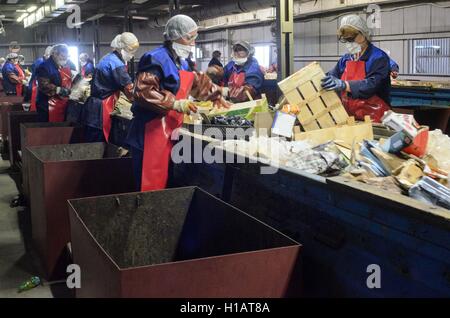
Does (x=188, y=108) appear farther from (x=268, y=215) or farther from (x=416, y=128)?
(x=416, y=128)

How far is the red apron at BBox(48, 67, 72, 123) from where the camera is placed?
23.3ft

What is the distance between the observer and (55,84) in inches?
279

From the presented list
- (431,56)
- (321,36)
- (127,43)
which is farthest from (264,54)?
(127,43)

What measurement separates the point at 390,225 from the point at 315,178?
51 cm

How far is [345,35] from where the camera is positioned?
15.2ft

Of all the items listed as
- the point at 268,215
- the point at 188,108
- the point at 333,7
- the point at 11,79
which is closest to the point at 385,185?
the point at 268,215

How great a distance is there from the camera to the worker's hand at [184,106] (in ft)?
11.8

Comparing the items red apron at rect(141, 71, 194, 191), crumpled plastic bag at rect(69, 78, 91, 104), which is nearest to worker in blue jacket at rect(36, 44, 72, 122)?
crumpled plastic bag at rect(69, 78, 91, 104)

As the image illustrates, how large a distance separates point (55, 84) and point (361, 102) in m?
4.27

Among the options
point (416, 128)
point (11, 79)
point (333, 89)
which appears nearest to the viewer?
point (416, 128)

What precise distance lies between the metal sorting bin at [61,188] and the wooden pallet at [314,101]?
53.7 inches

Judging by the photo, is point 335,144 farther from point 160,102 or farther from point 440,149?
point 160,102

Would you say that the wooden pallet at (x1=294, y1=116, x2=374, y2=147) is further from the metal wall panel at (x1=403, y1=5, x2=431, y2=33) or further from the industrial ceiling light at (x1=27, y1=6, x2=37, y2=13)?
the industrial ceiling light at (x1=27, y1=6, x2=37, y2=13)

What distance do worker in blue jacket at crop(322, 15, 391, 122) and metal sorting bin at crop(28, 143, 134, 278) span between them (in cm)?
196
